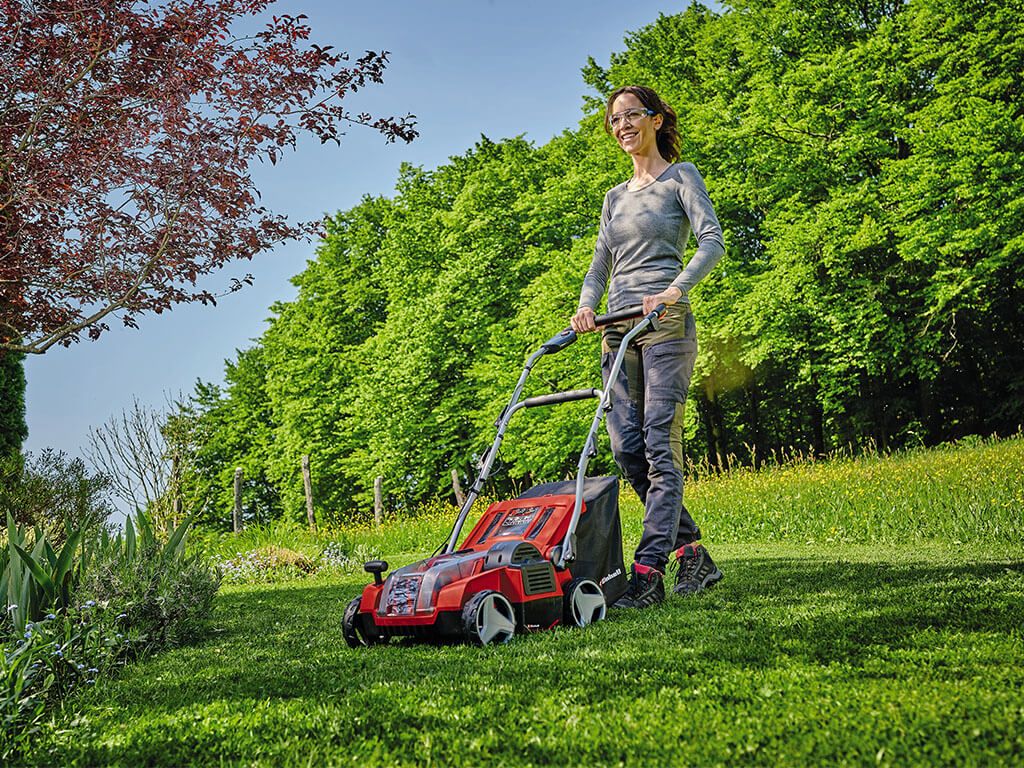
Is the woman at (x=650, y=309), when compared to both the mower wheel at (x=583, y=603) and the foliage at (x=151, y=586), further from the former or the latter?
the foliage at (x=151, y=586)

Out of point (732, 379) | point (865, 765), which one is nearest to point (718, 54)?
point (732, 379)

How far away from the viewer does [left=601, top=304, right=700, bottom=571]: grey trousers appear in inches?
173

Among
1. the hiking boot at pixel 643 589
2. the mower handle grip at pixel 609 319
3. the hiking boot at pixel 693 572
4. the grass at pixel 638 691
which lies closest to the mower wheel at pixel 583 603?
the grass at pixel 638 691

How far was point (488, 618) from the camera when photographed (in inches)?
138

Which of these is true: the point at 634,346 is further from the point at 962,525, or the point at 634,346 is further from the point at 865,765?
the point at 962,525

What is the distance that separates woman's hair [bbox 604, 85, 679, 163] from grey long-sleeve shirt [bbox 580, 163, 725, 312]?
0.64 ft

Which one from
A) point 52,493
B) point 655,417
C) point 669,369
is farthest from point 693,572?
point 52,493

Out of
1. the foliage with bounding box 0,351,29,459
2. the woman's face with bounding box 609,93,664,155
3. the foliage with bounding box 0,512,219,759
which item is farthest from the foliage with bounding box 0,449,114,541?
the woman's face with bounding box 609,93,664,155

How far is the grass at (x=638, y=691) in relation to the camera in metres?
2.04

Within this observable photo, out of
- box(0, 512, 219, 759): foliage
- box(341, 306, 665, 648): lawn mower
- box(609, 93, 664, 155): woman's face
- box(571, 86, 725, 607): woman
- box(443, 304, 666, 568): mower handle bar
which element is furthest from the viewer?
box(609, 93, 664, 155): woman's face

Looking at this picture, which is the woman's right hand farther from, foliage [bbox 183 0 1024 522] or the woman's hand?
foliage [bbox 183 0 1024 522]

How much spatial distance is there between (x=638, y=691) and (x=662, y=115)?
3.25 m

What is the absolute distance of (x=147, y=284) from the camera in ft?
18.8

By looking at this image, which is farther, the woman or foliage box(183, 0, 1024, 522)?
foliage box(183, 0, 1024, 522)
